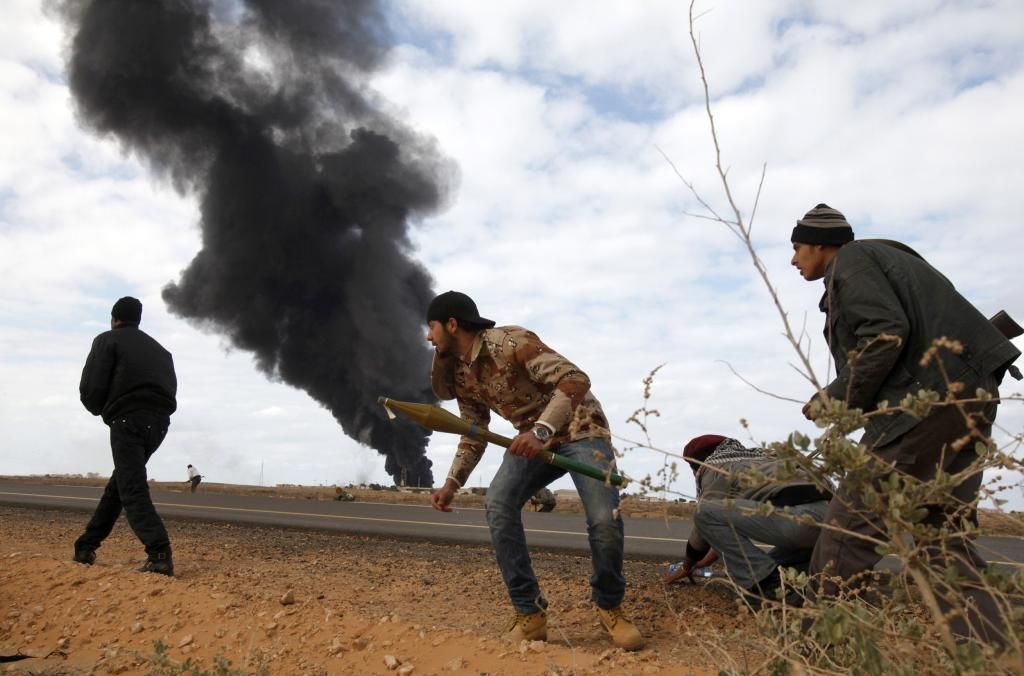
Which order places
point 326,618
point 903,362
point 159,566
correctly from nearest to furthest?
point 903,362 → point 326,618 → point 159,566

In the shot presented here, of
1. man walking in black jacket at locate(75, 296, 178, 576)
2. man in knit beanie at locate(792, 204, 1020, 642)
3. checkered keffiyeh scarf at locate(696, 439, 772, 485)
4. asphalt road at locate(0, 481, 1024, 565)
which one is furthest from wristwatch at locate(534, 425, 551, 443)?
asphalt road at locate(0, 481, 1024, 565)

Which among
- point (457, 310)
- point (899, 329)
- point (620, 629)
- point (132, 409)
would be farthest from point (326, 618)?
point (899, 329)

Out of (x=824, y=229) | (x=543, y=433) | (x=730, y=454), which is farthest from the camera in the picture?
(x=730, y=454)

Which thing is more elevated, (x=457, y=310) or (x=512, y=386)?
(x=457, y=310)

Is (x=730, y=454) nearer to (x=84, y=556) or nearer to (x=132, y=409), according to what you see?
(x=132, y=409)

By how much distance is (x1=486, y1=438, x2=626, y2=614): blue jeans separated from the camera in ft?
16.4

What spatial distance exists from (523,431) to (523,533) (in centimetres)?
55

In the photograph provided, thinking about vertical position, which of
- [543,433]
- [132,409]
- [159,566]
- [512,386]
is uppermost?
[132,409]

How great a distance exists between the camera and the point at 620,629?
5.02m

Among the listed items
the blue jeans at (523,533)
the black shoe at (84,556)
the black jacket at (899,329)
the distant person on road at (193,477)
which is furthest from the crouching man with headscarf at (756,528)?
the distant person on road at (193,477)

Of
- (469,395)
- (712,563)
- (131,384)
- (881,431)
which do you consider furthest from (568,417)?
(131,384)

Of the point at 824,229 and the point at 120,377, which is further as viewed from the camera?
the point at 120,377

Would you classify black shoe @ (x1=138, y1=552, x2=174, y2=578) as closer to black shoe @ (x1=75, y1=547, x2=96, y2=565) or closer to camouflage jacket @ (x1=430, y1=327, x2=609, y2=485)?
black shoe @ (x1=75, y1=547, x2=96, y2=565)

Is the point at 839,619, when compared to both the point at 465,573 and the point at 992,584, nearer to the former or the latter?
the point at 992,584
